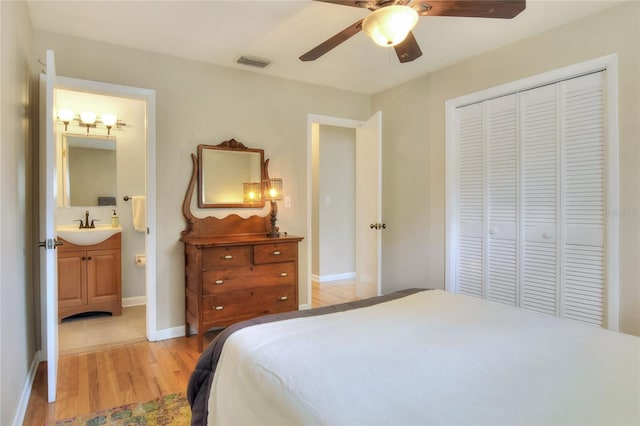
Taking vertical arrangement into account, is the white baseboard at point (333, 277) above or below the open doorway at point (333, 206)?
below

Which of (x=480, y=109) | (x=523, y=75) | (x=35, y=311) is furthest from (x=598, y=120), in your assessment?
(x=35, y=311)

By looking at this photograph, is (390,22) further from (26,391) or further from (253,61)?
(26,391)

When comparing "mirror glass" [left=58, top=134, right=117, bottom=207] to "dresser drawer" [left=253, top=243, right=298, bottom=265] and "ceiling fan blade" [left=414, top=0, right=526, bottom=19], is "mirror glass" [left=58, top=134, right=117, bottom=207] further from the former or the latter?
"ceiling fan blade" [left=414, top=0, right=526, bottom=19]

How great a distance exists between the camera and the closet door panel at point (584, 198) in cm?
248

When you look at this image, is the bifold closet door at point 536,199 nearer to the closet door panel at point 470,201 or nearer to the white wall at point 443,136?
the closet door panel at point 470,201

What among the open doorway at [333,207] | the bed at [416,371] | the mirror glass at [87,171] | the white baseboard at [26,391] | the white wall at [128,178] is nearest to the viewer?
the bed at [416,371]

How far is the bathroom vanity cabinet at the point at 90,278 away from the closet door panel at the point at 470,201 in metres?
3.45

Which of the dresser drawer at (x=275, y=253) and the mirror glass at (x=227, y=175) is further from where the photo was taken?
the mirror glass at (x=227, y=175)

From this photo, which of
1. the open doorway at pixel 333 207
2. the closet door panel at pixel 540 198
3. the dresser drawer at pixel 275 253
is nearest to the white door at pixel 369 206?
the open doorway at pixel 333 207

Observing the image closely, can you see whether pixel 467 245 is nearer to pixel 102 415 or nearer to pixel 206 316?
pixel 206 316

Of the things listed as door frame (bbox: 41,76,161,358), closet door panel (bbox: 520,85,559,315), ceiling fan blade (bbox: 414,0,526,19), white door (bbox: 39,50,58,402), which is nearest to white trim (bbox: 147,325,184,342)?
door frame (bbox: 41,76,161,358)

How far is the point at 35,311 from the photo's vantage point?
2.62 m

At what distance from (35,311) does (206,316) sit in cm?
119

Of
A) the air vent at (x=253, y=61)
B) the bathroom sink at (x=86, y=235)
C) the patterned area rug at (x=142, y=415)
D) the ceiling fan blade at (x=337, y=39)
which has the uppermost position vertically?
the air vent at (x=253, y=61)
